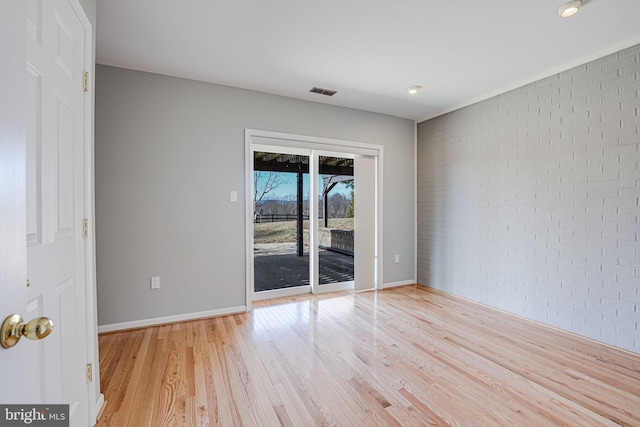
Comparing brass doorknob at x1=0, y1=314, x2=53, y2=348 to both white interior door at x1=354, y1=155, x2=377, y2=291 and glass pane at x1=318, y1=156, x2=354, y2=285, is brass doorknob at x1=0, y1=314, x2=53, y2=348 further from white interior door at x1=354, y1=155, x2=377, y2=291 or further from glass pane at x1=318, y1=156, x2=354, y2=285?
white interior door at x1=354, y1=155, x2=377, y2=291

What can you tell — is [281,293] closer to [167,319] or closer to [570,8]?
[167,319]

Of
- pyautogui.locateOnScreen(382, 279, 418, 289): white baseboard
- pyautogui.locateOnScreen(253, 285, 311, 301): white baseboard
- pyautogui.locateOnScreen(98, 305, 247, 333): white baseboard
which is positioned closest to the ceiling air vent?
pyautogui.locateOnScreen(253, 285, 311, 301): white baseboard

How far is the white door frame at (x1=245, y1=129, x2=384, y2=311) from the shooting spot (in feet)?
11.1

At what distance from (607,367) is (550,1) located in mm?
2739

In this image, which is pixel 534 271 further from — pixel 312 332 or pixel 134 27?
pixel 134 27

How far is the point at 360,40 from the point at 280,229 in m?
2.60

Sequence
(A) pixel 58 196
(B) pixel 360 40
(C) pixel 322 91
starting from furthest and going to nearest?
1. (C) pixel 322 91
2. (B) pixel 360 40
3. (A) pixel 58 196

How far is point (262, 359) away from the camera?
231cm

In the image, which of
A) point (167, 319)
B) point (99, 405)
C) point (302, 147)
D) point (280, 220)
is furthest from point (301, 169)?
point (99, 405)

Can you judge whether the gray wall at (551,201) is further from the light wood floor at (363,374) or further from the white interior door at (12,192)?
the white interior door at (12,192)

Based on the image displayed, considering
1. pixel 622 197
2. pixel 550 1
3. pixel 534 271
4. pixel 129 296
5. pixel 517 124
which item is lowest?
pixel 129 296

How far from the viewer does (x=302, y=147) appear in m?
3.75

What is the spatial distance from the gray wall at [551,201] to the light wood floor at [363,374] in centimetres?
41

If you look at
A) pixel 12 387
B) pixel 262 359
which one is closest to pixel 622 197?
pixel 262 359
